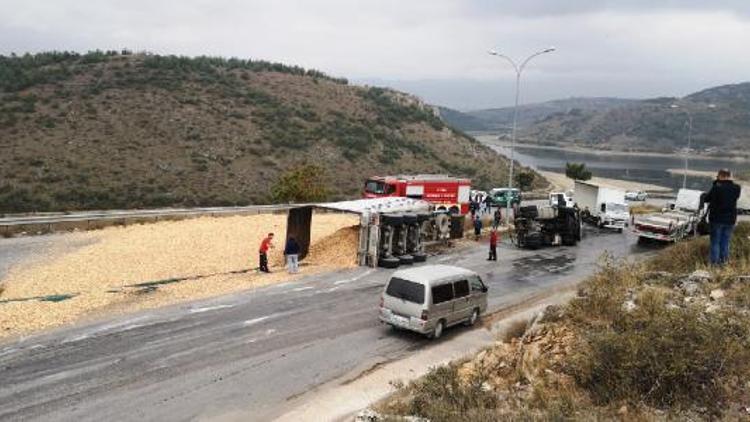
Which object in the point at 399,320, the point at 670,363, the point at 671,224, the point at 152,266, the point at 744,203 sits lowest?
the point at 152,266

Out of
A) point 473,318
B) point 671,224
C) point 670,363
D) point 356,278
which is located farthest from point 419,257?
point 670,363

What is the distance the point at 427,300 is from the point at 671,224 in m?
22.6

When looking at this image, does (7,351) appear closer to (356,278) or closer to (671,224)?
(356,278)

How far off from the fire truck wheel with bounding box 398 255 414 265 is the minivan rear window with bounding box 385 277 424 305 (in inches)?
389

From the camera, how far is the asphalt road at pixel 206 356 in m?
13.8

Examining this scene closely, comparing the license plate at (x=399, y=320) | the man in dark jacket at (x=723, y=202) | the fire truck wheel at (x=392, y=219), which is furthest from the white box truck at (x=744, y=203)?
the license plate at (x=399, y=320)

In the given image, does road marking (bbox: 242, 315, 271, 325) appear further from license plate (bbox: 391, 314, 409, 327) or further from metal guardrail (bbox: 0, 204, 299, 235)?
metal guardrail (bbox: 0, 204, 299, 235)

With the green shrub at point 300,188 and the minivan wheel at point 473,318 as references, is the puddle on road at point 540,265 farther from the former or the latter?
the green shrub at point 300,188

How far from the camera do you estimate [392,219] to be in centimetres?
2820

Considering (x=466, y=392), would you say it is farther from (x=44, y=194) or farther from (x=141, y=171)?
(x=141, y=171)

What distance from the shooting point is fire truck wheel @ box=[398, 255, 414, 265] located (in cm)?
2916

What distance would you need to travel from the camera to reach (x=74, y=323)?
1916 centimetres

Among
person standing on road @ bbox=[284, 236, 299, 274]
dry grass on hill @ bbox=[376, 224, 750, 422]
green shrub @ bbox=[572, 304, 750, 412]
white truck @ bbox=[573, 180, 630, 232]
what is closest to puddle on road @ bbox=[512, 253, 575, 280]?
person standing on road @ bbox=[284, 236, 299, 274]

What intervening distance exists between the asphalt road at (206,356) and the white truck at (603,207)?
20.4 m
